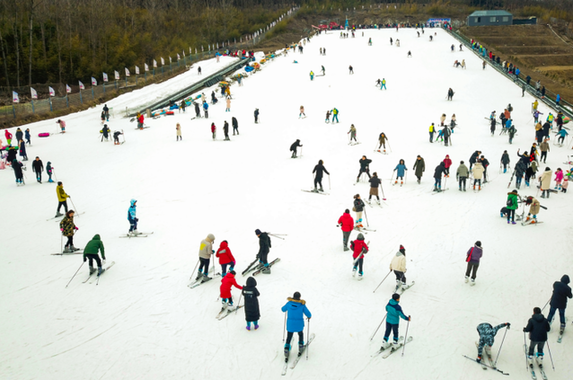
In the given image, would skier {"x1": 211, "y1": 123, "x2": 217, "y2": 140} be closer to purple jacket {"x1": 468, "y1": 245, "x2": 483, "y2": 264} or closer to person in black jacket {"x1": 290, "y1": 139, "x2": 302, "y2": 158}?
person in black jacket {"x1": 290, "y1": 139, "x2": 302, "y2": 158}

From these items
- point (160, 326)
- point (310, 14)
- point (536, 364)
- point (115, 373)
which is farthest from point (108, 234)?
point (310, 14)

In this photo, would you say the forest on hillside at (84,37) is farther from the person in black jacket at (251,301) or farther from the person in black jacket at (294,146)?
the person in black jacket at (251,301)

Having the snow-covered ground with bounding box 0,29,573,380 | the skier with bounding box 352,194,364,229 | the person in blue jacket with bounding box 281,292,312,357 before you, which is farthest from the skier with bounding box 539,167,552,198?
the person in blue jacket with bounding box 281,292,312,357

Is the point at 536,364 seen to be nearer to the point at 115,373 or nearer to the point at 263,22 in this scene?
the point at 115,373

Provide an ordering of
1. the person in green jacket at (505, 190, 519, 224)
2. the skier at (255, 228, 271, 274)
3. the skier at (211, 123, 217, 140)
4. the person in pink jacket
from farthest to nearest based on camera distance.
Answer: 1. the skier at (211, 123, 217, 140)
2. the person in pink jacket
3. the person in green jacket at (505, 190, 519, 224)
4. the skier at (255, 228, 271, 274)

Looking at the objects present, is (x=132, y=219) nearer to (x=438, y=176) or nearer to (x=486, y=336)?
(x=486, y=336)

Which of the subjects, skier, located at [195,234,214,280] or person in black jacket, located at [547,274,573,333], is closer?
person in black jacket, located at [547,274,573,333]
